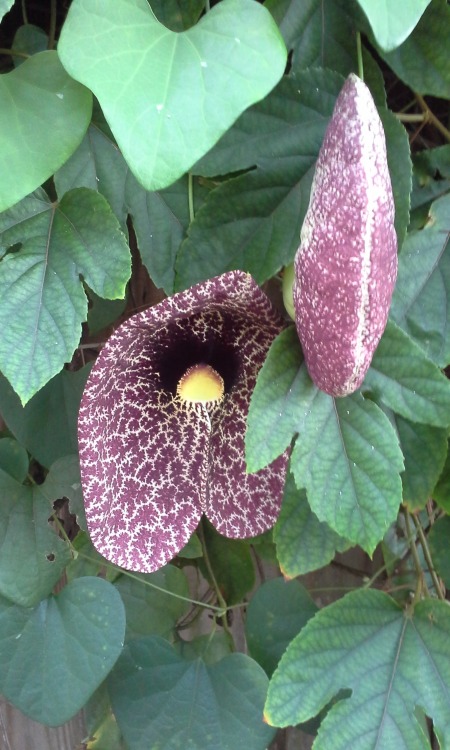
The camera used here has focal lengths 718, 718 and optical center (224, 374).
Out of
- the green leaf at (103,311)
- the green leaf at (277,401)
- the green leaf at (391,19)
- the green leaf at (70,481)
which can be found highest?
the green leaf at (391,19)

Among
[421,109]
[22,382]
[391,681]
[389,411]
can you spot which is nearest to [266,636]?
[391,681]

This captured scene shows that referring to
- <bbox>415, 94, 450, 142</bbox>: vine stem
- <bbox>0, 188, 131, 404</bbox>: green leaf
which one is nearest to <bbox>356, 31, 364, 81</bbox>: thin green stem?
<bbox>415, 94, 450, 142</bbox>: vine stem

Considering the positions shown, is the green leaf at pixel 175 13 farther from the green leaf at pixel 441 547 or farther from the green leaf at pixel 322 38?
the green leaf at pixel 441 547

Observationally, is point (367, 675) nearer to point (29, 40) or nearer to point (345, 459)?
point (345, 459)

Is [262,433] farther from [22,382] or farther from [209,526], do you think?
[209,526]

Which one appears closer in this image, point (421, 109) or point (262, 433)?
point (262, 433)

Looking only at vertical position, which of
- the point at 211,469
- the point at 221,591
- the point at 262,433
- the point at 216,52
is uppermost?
the point at 216,52

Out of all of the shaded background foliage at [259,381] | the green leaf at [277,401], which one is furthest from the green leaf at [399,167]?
the green leaf at [277,401]
